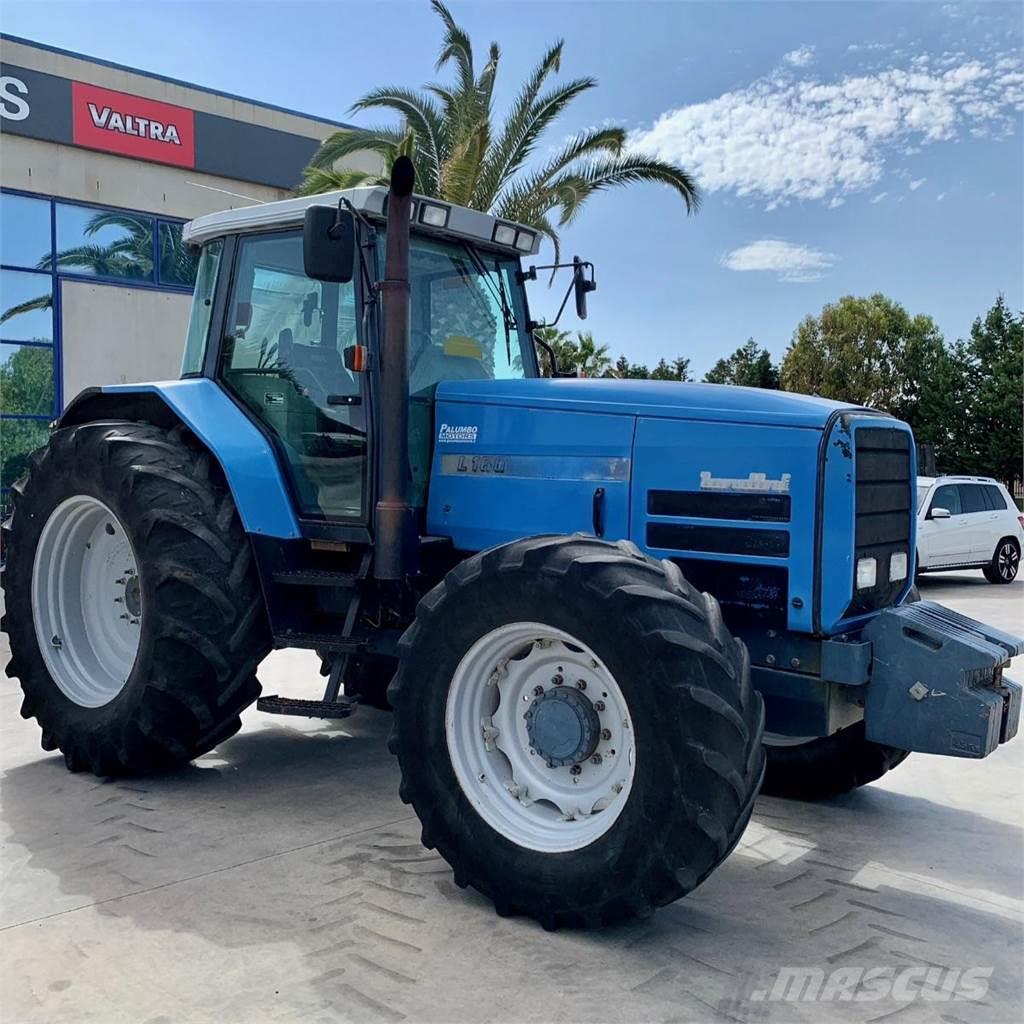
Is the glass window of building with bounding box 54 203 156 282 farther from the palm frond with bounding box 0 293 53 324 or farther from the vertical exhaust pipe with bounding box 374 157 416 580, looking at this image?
the vertical exhaust pipe with bounding box 374 157 416 580

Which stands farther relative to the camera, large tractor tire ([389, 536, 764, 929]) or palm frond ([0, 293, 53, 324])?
palm frond ([0, 293, 53, 324])

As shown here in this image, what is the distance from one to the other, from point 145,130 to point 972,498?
13.6m

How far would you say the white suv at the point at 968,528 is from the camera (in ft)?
47.7

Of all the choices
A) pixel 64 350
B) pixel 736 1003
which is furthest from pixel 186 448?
pixel 64 350

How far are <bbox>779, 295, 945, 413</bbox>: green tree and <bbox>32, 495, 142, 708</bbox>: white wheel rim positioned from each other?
3142 centimetres

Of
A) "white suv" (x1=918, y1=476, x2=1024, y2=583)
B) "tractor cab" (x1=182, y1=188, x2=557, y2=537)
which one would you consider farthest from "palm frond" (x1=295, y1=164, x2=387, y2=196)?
"tractor cab" (x1=182, y1=188, x2=557, y2=537)

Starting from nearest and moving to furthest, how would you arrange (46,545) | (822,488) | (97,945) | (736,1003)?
(736,1003), (97,945), (822,488), (46,545)

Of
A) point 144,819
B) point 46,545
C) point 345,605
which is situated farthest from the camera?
point 46,545

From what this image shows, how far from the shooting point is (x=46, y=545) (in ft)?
17.5

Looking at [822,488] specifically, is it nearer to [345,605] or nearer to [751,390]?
[751,390]

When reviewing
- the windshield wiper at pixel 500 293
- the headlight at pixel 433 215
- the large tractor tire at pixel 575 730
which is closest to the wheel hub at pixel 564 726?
the large tractor tire at pixel 575 730

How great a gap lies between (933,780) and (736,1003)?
9.36ft

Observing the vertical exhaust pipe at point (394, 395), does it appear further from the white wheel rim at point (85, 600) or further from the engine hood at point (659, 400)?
the white wheel rim at point (85, 600)

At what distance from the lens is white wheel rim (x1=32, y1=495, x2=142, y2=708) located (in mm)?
5215
